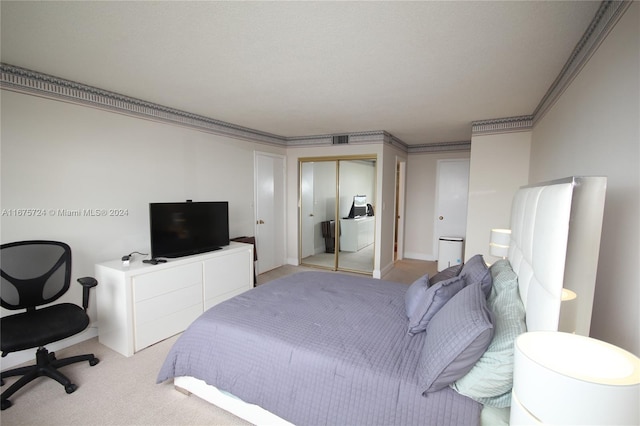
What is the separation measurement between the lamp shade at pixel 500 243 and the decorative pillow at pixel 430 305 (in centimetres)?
126

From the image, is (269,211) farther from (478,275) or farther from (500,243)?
(478,275)

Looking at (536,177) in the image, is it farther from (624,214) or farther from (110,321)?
(110,321)

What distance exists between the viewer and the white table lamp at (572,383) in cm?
75

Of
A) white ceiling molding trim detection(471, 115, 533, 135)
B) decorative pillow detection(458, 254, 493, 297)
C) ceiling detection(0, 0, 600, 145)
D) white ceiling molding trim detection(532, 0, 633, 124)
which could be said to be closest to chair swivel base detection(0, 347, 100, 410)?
ceiling detection(0, 0, 600, 145)

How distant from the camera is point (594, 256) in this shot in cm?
115

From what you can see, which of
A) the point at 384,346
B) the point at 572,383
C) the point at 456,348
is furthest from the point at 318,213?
the point at 572,383

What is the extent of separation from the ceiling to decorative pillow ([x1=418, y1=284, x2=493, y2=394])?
1570 mm

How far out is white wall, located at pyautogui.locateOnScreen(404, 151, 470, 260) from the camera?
620 cm

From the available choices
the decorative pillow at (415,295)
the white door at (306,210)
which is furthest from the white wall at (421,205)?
the decorative pillow at (415,295)

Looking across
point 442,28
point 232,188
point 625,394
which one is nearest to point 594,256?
point 625,394

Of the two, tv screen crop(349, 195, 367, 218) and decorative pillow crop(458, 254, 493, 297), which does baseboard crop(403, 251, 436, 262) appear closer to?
tv screen crop(349, 195, 367, 218)

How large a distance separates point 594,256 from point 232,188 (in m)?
4.17

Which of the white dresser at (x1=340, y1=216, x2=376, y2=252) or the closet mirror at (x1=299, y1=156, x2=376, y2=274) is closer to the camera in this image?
the closet mirror at (x1=299, y1=156, x2=376, y2=274)

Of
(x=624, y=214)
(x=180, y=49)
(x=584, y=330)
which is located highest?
(x=180, y=49)
